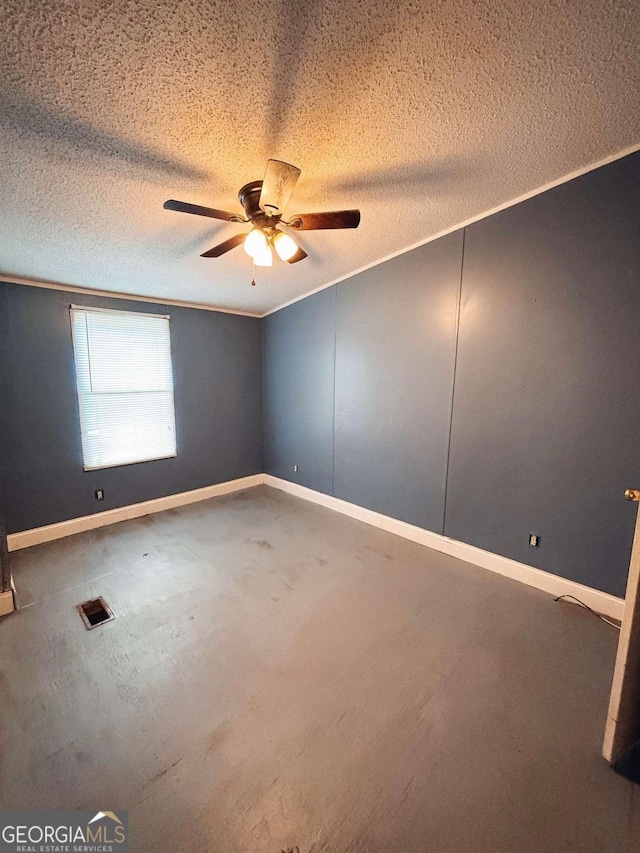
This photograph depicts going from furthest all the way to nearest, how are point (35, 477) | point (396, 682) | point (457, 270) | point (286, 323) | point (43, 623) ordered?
point (286, 323), point (35, 477), point (457, 270), point (43, 623), point (396, 682)

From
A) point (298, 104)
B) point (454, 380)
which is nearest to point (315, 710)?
point (454, 380)

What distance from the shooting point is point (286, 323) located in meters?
4.10

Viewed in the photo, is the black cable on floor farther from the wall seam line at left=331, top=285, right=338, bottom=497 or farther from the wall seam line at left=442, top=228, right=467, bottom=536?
the wall seam line at left=331, top=285, right=338, bottom=497

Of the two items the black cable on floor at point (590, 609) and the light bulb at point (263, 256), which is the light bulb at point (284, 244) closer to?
the light bulb at point (263, 256)

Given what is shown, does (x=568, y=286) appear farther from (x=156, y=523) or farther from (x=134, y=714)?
(x=156, y=523)

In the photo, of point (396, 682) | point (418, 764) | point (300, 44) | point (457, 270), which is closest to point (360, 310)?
point (457, 270)

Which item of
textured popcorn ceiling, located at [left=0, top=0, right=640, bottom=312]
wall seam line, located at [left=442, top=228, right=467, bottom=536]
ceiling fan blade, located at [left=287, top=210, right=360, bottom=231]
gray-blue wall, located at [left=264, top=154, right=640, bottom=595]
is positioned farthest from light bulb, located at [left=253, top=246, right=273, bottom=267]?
wall seam line, located at [left=442, top=228, right=467, bottom=536]

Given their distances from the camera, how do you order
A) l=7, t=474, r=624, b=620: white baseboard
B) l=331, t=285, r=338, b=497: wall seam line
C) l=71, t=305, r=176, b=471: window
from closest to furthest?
l=7, t=474, r=624, b=620: white baseboard < l=71, t=305, r=176, b=471: window < l=331, t=285, r=338, b=497: wall seam line

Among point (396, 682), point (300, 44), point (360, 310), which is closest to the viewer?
point (300, 44)

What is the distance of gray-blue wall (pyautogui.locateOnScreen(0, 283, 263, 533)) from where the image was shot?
2.78 metres

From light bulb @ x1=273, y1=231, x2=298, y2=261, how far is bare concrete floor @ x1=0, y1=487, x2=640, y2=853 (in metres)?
2.31

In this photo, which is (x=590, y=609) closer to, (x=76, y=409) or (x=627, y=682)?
(x=627, y=682)

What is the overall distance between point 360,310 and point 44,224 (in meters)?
2.54

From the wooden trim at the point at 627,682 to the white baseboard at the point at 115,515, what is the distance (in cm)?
391
